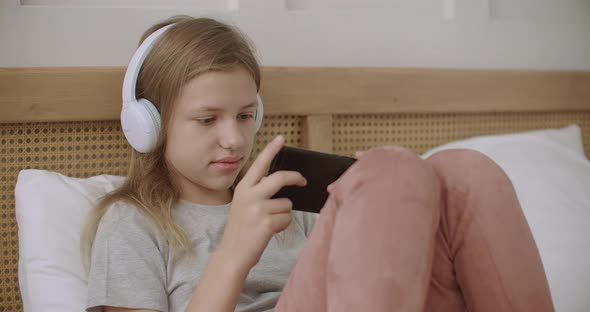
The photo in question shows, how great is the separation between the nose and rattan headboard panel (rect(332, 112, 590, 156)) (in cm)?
52

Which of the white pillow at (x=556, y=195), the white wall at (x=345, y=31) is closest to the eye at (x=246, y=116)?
the white wall at (x=345, y=31)

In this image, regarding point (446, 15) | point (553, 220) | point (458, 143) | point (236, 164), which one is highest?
point (446, 15)

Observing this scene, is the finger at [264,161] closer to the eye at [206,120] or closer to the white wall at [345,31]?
the eye at [206,120]

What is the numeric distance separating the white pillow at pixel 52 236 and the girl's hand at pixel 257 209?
364 mm

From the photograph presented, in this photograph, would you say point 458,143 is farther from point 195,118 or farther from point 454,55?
point 195,118

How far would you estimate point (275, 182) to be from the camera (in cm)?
86

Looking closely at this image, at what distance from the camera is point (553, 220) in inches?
55.2

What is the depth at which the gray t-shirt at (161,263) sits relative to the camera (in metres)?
0.98

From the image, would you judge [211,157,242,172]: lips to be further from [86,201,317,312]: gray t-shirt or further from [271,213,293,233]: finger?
[271,213,293,233]: finger

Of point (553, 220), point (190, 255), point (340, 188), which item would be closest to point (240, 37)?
point (190, 255)

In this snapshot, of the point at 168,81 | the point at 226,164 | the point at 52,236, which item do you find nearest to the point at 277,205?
the point at 226,164

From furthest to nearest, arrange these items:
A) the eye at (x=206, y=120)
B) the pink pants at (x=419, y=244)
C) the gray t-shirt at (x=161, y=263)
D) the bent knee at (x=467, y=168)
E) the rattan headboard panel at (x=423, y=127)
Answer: the rattan headboard panel at (x=423, y=127)
the eye at (x=206, y=120)
the gray t-shirt at (x=161, y=263)
the bent knee at (x=467, y=168)
the pink pants at (x=419, y=244)

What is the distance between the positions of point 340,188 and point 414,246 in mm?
109

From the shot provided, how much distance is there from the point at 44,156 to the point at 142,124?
1.09ft
